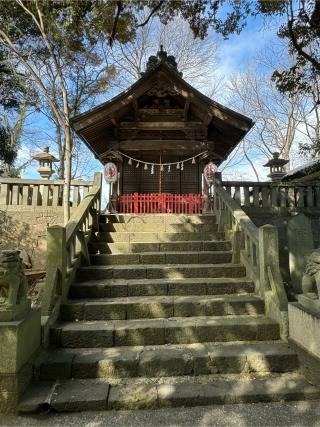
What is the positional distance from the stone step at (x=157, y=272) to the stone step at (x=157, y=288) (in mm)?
282

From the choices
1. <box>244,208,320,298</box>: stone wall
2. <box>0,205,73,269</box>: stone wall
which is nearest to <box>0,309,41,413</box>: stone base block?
<box>0,205,73,269</box>: stone wall

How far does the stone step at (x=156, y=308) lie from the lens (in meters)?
3.86

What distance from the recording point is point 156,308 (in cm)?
391

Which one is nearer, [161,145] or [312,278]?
[312,278]

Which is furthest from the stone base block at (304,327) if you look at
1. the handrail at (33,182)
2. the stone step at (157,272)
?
the handrail at (33,182)

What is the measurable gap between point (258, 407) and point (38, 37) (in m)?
13.2

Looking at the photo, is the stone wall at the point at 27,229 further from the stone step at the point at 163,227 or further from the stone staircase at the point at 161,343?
the stone staircase at the point at 161,343

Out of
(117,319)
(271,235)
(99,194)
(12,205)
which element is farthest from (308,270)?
(12,205)

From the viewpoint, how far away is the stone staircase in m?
2.71

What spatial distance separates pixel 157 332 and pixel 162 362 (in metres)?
0.45

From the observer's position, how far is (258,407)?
260 centimetres

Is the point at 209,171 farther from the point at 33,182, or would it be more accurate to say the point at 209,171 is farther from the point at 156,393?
the point at 156,393

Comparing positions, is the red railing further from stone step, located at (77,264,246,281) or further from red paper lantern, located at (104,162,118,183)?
stone step, located at (77,264,246,281)

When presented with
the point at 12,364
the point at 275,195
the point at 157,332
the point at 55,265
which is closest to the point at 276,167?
the point at 275,195
